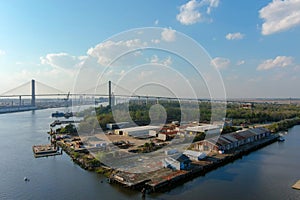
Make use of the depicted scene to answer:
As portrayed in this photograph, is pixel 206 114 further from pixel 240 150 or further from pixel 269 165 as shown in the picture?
pixel 269 165

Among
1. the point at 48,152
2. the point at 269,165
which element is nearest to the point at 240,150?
the point at 269,165

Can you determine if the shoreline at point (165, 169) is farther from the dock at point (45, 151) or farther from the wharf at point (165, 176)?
the dock at point (45, 151)

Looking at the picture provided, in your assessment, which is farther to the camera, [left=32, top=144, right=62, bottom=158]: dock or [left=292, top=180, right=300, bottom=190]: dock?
[left=32, top=144, right=62, bottom=158]: dock

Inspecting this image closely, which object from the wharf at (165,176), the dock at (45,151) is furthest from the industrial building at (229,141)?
the dock at (45,151)

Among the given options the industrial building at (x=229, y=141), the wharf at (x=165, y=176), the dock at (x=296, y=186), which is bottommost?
the dock at (x=296, y=186)

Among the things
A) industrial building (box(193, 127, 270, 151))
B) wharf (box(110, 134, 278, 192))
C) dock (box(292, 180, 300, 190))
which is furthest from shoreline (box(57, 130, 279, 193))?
dock (box(292, 180, 300, 190))

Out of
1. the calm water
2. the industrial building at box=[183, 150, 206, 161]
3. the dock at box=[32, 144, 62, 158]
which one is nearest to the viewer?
the calm water

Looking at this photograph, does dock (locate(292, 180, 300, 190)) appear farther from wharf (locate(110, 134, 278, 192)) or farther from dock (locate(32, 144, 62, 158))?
dock (locate(32, 144, 62, 158))

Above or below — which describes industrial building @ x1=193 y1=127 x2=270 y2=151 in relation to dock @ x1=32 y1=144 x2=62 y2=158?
above
